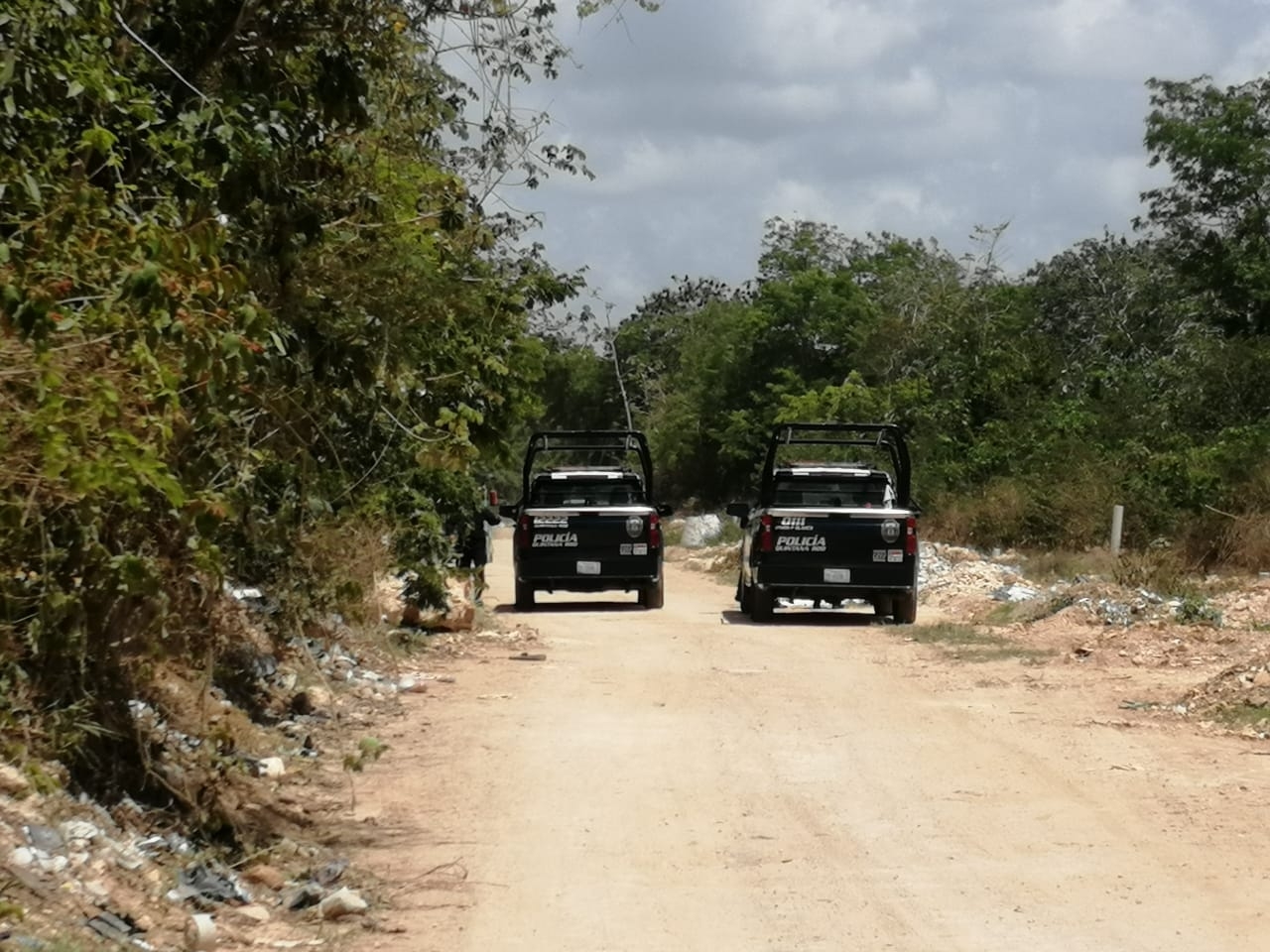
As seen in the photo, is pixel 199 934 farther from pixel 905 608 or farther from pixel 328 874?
pixel 905 608

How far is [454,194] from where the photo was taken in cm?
1068

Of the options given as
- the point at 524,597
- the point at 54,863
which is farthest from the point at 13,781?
the point at 524,597

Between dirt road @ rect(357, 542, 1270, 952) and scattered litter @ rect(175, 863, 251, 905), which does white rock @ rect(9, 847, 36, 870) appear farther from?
dirt road @ rect(357, 542, 1270, 952)

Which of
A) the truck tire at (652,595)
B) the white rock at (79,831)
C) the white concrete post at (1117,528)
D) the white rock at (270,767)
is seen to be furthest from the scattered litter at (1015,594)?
the white rock at (79,831)

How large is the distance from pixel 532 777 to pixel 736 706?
3381 millimetres

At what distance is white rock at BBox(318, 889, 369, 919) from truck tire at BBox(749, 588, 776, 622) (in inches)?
578

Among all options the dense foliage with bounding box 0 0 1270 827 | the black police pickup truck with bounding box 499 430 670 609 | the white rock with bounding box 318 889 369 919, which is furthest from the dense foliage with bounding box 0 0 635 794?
the black police pickup truck with bounding box 499 430 670 609

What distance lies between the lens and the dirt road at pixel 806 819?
23.7 ft

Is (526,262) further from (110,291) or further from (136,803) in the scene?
(110,291)

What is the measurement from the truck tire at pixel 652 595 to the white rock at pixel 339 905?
16932 millimetres

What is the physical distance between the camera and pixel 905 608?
72.3 ft

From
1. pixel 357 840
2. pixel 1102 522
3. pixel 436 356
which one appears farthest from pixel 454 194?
pixel 1102 522

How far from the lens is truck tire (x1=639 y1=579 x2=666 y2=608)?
24598 mm

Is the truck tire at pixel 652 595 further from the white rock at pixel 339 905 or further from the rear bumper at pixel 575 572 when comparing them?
the white rock at pixel 339 905
